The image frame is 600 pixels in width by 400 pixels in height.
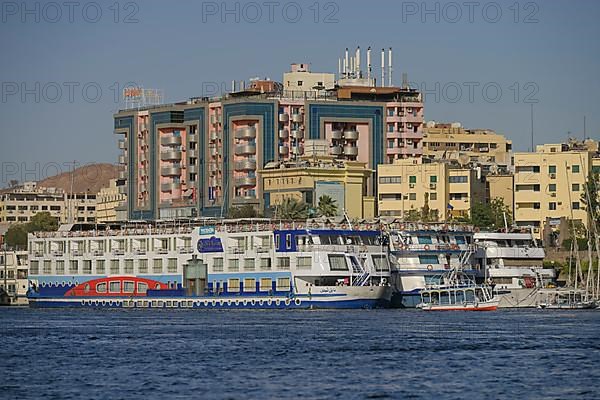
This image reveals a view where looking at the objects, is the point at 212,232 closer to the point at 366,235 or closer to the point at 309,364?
the point at 366,235

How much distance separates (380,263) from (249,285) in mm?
12412

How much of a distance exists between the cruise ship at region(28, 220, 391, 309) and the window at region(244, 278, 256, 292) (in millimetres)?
92

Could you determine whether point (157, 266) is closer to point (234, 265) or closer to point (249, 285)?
point (234, 265)

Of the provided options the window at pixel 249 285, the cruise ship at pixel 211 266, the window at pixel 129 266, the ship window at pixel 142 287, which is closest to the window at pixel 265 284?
the cruise ship at pixel 211 266

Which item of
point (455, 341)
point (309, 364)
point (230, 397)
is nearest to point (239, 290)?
point (455, 341)

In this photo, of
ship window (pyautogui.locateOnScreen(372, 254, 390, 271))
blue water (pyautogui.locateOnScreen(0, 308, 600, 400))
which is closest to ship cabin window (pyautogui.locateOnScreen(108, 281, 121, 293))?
ship window (pyautogui.locateOnScreen(372, 254, 390, 271))

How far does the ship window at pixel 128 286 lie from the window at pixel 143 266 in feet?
4.99

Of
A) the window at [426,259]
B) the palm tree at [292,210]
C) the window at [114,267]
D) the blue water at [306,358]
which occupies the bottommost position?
the blue water at [306,358]

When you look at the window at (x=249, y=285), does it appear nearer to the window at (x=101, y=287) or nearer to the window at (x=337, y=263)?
the window at (x=337, y=263)

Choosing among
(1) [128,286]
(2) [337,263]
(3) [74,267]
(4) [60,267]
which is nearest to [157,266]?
(1) [128,286]

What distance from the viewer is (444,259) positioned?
166 metres

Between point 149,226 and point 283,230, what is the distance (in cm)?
2434

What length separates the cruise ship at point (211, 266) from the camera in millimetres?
154375

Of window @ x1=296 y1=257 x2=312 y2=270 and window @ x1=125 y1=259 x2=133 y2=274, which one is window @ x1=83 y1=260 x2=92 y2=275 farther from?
window @ x1=296 y1=257 x2=312 y2=270
